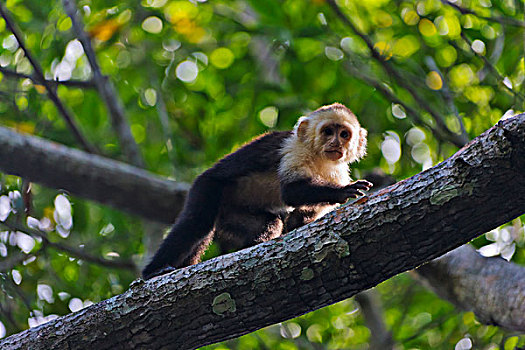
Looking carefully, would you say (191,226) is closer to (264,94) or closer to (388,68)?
(264,94)

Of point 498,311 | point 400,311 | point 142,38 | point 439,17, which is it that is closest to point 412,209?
point 498,311

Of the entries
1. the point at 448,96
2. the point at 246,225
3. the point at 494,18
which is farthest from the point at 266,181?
the point at 494,18

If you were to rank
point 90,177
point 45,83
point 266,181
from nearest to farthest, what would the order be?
point 266,181
point 90,177
point 45,83

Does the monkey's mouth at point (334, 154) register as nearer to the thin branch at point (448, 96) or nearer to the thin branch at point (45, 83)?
the thin branch at point (448, 96)

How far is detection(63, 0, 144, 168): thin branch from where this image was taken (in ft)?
19.4

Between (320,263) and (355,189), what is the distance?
1.02 m

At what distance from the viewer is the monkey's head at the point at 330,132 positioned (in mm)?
4531

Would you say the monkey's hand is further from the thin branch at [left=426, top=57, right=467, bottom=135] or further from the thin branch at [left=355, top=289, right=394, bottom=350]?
the thin branch at [left=355, top=289, right=394, bottom=350]

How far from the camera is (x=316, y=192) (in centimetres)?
400

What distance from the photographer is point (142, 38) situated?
6.69 meters

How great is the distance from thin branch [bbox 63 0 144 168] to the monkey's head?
7.07ft

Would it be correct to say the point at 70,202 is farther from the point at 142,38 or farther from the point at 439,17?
the point at 439,17

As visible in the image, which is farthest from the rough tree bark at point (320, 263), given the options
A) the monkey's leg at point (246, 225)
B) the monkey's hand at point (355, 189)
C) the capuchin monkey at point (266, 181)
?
the monkey's leg at point (246, 225)

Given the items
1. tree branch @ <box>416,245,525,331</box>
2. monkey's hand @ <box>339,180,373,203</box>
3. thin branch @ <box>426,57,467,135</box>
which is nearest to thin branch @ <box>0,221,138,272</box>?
monkey's hand @ <box>339,180,373,203</box>
